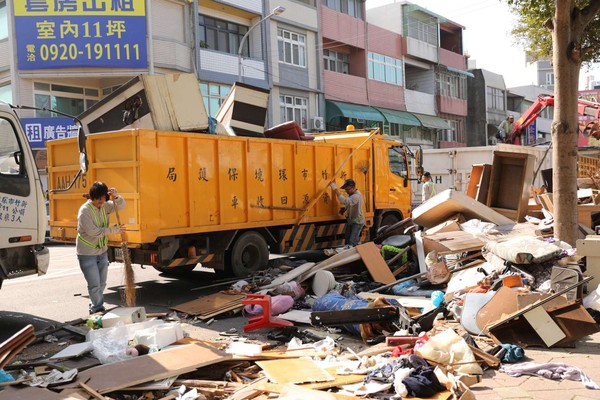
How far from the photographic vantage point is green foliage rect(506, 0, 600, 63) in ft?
28.4

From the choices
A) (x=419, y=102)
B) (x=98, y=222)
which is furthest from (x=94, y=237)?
(x=419, y=102)

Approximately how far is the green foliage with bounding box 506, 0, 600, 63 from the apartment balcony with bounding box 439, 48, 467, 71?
70.9ft

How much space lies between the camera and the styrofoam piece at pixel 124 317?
6090 mm

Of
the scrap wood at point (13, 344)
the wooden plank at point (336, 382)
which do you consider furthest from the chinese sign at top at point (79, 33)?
the wooden plank at point (336, 382)

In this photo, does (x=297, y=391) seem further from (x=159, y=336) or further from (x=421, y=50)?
(x=421, y=50)

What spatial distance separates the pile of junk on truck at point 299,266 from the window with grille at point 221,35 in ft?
39.5

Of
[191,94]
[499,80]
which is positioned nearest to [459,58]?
[499,80]

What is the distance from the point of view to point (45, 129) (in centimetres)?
1939

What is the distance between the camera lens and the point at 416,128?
35.2m

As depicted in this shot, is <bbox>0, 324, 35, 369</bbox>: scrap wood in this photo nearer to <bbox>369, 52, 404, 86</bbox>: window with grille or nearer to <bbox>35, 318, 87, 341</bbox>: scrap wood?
<bbox>35, 318, 87, 341</bbox>: scrap wood

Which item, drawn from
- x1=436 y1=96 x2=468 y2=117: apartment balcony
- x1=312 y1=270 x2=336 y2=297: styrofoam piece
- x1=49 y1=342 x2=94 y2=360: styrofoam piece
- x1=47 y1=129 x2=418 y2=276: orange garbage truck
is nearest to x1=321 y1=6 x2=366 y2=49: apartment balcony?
x1=436 y1=96 x2=468 y2=117: apartment balcony

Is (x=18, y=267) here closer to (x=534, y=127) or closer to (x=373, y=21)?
(x=373, y=21)

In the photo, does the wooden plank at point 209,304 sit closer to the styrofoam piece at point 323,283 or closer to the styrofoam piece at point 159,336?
the styrofoam piece at point 323,283

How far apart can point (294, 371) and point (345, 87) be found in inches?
998
